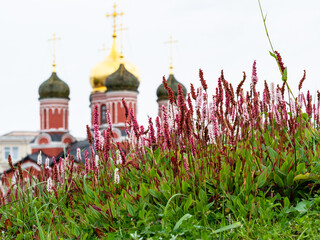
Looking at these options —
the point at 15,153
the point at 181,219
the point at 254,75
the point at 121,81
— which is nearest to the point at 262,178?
the point at 181,219

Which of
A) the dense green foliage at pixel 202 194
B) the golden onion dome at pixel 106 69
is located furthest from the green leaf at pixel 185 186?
the golden onion dome at pixel 106 69

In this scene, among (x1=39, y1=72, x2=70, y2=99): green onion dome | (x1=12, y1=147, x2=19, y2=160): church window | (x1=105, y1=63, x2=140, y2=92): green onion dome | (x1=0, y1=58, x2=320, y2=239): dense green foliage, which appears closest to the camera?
(x1=0, y1=58, x2=320, y2=239): dense green foliage

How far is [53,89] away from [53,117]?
86.0 inches

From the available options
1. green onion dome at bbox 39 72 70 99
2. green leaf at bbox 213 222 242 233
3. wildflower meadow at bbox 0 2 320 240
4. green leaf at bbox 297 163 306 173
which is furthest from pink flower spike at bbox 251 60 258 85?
green onion dome at bbox 39 72 70 99

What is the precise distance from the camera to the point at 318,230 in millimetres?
3008

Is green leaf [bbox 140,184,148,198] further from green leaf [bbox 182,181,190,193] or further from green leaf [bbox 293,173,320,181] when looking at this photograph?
green leaf [bbox 293,173,320,181]

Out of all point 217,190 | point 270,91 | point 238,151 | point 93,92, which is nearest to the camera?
point 217,190

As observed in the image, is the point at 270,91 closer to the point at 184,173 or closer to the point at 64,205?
the point at 184,173

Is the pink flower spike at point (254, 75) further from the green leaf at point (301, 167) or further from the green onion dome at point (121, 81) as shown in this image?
the green onion dome at point (121, 81)

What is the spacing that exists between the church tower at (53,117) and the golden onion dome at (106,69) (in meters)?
3.30

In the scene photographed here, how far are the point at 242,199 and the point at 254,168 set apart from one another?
33 cm

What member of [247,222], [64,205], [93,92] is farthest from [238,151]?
[93,92]

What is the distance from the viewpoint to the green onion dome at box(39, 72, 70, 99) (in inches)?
1384

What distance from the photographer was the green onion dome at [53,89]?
35.2 meters
